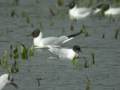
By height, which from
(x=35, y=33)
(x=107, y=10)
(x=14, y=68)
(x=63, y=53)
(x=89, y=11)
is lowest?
(x=14, y=68)

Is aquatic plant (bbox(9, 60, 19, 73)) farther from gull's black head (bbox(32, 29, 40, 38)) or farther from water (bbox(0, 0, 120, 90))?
gull's black head (bbox(32, 29, 40, 38))

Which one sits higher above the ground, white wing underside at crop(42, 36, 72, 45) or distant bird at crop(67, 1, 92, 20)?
distant bird at crop(67, 1, 92, 20)

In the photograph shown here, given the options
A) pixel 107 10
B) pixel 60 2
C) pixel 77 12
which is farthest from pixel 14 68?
pixel 60 2

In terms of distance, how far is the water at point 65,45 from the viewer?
11.3m

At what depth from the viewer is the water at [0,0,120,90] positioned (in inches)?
447

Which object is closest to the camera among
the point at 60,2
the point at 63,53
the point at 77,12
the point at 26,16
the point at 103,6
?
the point at 63,53

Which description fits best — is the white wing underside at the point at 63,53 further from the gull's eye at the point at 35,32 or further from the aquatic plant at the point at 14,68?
the gull's eye at the point at 35,32

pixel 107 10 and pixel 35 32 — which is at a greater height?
pixel 107 10

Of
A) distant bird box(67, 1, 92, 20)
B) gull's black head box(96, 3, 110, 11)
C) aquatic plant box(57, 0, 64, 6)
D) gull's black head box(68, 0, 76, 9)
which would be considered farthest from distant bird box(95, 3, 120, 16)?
aquatic plant box(57, 0, 64, 6)

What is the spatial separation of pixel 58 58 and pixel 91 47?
1.55 meters

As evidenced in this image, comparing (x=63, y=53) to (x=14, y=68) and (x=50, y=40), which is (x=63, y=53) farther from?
(x=14, y=68)

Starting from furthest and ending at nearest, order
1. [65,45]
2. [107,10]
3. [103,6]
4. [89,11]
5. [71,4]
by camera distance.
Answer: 1. [71,4]
2. [103,6]
3. [107,10]
4. [89,11]
5. [65,45]

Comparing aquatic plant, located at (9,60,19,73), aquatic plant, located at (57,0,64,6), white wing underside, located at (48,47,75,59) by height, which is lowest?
aquatic plant, located at (9,60,19,73)

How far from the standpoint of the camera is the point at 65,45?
52.0 feet
